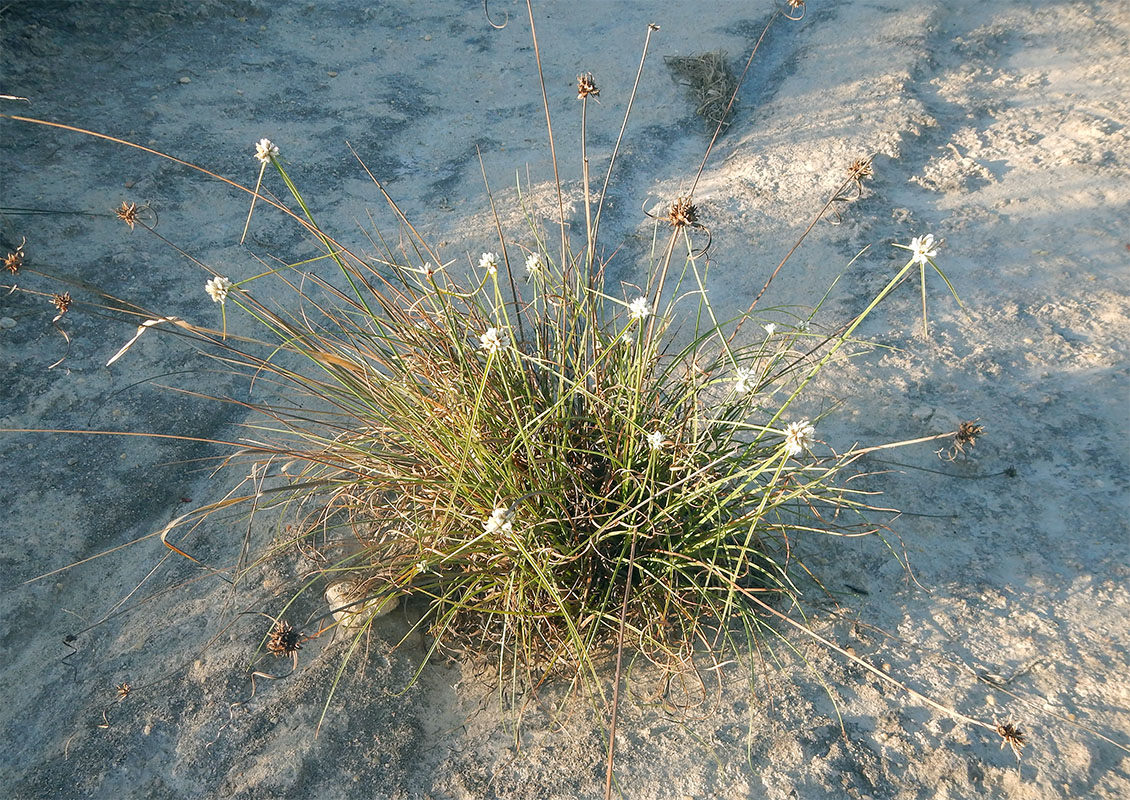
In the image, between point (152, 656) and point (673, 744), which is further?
point (152, 656)

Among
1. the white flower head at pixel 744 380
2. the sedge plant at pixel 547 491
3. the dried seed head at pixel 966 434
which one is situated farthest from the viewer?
the dried seed head at pixel 966 434

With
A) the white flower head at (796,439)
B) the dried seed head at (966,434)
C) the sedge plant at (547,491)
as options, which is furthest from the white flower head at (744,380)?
the dried seed head at (966,434)

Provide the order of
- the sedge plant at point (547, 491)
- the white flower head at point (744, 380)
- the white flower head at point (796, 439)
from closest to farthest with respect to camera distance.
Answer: the white flower head at point (796, 439) → the white flower head at point (744, 380) → the sedge plant at point (547, 491)

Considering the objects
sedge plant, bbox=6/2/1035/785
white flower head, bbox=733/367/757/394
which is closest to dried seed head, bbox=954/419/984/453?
sedge plant, bbox=6/2/1035/785

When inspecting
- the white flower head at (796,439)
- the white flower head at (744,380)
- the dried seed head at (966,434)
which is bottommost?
the dried seed head at (966,434)

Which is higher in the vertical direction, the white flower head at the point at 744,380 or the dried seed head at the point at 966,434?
the white flower head at the point at 744,380

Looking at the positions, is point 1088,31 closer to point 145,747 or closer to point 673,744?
point 673,744

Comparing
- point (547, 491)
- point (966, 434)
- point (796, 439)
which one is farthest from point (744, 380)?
point (966, 434)

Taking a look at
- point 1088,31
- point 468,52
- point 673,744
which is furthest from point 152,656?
point 1088,31

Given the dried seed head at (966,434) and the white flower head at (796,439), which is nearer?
the white flower head at (796,439)

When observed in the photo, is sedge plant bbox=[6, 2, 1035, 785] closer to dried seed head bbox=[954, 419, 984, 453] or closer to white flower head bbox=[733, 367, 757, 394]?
white flower head bbox=[733, 367, 757, 394]

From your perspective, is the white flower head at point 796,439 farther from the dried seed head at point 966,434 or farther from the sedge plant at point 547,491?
the dried seed head at point 966,434
